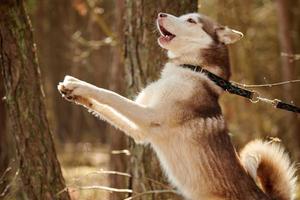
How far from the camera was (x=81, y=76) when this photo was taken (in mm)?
19703

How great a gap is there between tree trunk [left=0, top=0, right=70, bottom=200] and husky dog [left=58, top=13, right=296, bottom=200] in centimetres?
78

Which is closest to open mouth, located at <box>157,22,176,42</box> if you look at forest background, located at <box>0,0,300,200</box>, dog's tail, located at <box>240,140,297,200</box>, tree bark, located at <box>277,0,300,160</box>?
forest background, located at <box>0,0,300,200</box>

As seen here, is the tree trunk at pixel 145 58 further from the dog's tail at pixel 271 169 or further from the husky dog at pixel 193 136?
the dog's tail at pixel 271 169

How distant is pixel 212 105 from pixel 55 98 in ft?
55.4

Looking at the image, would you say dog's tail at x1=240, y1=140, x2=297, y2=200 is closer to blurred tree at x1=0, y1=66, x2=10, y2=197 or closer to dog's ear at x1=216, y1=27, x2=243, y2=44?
dog's ear at x1=216, y1=27, x2=243, y2=44

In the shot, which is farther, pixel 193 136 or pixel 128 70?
pixel 128 70

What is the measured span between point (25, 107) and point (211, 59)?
1673 millimetres

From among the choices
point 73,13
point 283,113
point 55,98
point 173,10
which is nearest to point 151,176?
point 173,10

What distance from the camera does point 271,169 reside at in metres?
5.11

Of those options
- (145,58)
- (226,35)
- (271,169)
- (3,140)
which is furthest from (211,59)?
(3,140)

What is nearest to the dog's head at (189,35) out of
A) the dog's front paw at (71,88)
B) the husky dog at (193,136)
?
the husky dog at (193,136)

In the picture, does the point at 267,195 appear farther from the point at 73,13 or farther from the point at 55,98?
the point at 55,98

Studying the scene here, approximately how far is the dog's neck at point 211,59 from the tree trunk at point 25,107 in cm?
131

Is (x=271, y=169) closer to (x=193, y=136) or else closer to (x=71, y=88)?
(x=193, y=136)
